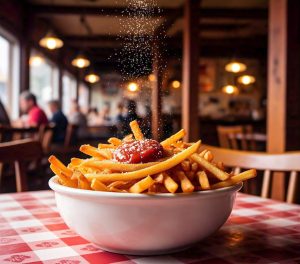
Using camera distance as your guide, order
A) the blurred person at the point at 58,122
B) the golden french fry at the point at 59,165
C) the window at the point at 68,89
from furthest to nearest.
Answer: the window at the point at 68,89, the blurred person at the point at 58,122, the golden french fry at the point at 59,165

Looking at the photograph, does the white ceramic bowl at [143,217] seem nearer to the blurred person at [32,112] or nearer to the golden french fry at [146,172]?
the golden french fry at [146,172]

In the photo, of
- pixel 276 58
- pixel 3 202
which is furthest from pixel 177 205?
pixel 276 58

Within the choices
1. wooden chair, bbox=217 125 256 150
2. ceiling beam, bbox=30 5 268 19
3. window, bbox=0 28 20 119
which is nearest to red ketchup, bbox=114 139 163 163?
wooden chair, bbox=217 125 256 150

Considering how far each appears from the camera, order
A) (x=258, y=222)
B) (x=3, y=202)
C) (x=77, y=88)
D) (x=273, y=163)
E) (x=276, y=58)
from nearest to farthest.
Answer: (x=258, y=222)
(x=3, y=202)
(x=273, y=163)
(x=276, y=58)
(x=77, y=88)

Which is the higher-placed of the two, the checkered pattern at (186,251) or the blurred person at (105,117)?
the blurred person at (105,117)

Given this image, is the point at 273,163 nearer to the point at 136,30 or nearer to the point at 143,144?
the point at 136,30

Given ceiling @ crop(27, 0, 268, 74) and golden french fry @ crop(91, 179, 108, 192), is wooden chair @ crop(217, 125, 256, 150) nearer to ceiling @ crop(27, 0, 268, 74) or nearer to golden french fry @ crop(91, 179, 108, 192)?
ceiling @ crop(27, 0, 268, 74)

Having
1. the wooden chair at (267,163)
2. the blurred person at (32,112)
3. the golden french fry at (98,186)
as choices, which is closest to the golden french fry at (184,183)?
the golden french fry at (98,186)
